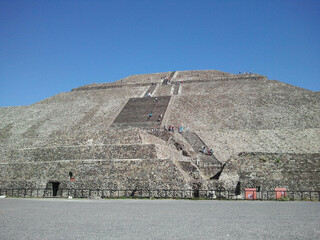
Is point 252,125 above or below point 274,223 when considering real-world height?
above

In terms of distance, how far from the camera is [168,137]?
2338 centimetres

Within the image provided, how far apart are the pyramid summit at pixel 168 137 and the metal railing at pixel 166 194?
24 cm

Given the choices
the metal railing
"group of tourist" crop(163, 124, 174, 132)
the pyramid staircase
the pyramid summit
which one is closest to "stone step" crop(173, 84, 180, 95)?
the pyramid summit

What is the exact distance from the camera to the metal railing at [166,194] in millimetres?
15328

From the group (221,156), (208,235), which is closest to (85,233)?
(208,235)

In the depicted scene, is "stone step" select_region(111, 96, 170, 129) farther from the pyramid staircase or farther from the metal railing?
the metal railing

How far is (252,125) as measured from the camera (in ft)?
94.8

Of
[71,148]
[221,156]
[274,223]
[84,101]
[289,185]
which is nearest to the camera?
[274,223]

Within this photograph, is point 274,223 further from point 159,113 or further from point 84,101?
point 84,101

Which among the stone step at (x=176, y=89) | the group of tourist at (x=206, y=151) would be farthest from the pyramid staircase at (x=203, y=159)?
the stone step at (x=176, y=89)

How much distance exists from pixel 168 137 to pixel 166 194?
25.2 feet

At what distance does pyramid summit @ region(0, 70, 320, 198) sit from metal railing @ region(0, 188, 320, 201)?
239 millimetres

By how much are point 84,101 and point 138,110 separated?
32.2 feet

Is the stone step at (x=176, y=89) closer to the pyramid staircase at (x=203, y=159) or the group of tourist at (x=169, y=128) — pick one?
the group of tourist at (x=169, y=128)
